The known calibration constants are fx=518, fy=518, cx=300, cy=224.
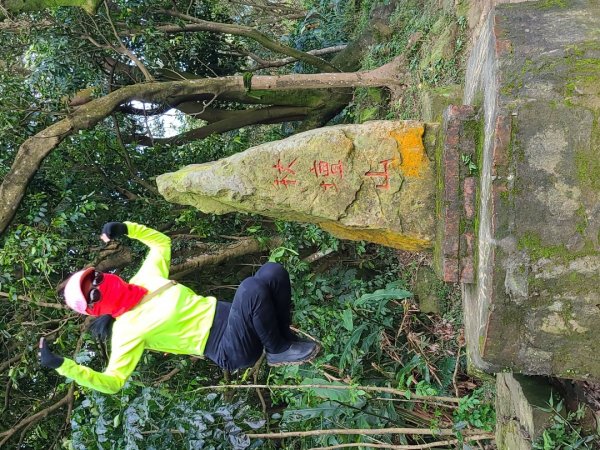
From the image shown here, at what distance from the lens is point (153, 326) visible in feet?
10.9

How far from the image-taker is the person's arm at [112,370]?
3043mm

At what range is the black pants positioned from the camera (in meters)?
3.44

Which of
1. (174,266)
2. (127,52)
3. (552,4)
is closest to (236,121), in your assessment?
(127,52)

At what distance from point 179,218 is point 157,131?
145 inches

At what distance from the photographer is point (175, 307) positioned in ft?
11.2

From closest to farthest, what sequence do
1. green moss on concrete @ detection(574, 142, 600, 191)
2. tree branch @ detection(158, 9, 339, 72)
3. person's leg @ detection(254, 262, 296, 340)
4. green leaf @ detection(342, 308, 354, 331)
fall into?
green moss on concrete @ detection(574, 142, 600, 191) < person's leg @ detection(254, 262, 296, 340) < green leaf @ detection(342, 308, 354, 331) < tree branch @ detection(158, 9, 339, 72)

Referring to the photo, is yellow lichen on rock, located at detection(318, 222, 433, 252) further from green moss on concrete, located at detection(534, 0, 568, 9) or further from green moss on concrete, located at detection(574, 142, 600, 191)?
green moss on concrete, located at detection(534, 0, 568, 9)

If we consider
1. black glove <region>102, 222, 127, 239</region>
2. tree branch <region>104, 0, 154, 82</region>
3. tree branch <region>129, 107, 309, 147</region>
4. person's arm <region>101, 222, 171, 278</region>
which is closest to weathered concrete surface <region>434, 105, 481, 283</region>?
person's arm <region>101, 222, 171, 278</region>

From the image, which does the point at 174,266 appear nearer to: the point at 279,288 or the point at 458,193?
the point at 279,288

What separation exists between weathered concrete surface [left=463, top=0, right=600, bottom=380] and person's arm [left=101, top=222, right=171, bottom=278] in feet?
7.08

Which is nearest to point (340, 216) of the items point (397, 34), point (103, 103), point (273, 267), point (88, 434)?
point (273, 267)

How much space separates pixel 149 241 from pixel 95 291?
73cm

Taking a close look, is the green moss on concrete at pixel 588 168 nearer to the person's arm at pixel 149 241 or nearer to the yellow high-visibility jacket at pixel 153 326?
the yellow high-visibility jacket at pixel 153 326

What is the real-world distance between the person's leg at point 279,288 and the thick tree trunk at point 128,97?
258cm
